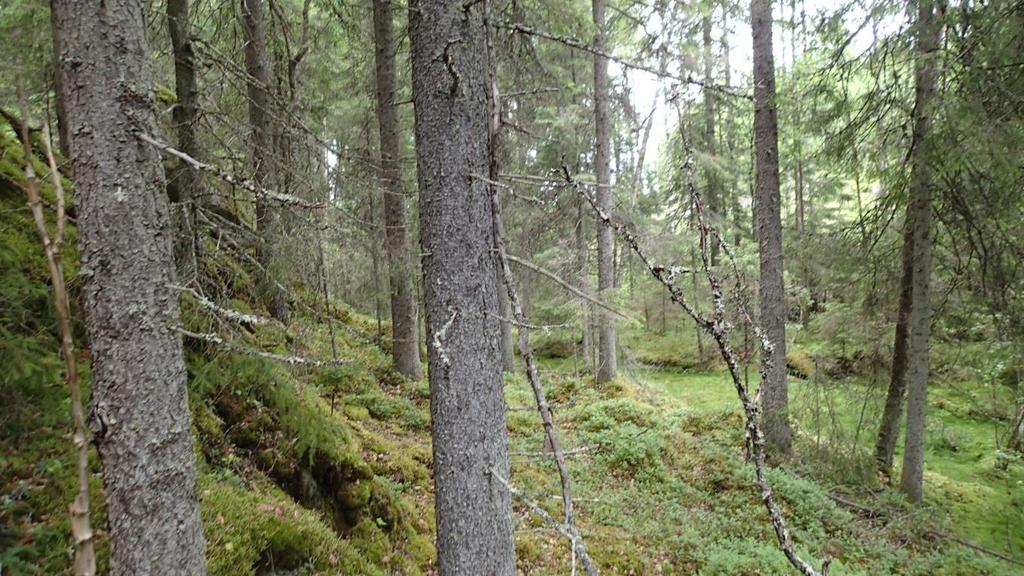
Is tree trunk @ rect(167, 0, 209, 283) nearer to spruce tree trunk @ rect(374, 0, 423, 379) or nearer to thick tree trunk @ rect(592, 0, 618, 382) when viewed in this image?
spruce tree trunk @ rect(374, 0, 423, 379)

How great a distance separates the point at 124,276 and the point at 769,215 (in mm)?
8362

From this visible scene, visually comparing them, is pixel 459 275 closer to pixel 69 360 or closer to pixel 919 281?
pixel 69 360

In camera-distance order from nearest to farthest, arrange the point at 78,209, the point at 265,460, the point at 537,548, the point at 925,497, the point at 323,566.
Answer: the point at 78,209, the point at 323,566, the point at 265,460, the point at 537,548, the point at 925,497

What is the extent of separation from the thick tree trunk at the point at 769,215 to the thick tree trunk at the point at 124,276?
26.0ft

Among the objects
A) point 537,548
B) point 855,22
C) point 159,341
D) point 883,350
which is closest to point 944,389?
point 883,350

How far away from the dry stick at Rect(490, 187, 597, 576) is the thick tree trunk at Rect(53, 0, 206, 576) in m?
1.54

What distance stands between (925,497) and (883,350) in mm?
2398

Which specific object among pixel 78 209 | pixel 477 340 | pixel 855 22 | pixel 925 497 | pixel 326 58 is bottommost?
pixel 925 497

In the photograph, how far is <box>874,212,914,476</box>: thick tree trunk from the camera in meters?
8.60

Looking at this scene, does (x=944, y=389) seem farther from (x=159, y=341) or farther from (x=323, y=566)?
(x=159, y=341)

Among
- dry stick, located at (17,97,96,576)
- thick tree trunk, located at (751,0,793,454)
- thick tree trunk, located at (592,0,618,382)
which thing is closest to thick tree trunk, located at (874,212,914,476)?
thick tree trunk, located at (751,0,793,454)

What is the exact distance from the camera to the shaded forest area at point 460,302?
235cm

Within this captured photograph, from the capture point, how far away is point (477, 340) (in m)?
2.55

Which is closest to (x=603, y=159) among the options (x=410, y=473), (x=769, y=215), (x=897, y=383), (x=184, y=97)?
(x=769, y=215)
